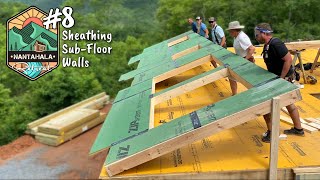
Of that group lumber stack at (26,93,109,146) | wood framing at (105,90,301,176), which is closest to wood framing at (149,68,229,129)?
wood framing at (105,90,301,176)

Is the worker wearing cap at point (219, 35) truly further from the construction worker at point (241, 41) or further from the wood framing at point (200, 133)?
the wood framing at point (200, 133)

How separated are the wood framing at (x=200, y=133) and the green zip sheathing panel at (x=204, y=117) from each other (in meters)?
0.05

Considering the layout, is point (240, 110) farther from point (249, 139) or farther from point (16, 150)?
point (16, 150)

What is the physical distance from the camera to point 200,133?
405 centimetres

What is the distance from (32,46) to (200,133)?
19.0 meters

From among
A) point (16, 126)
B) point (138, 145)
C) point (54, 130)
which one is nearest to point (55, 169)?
point (54, 130)

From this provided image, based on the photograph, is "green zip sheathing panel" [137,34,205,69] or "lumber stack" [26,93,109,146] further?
"lumber stack" [26,93,109,146]

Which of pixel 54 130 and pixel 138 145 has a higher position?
pixel 138 145

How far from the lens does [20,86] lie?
945 inches

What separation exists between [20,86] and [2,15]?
19.0 m

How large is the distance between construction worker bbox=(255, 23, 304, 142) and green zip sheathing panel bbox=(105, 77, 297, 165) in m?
0.43

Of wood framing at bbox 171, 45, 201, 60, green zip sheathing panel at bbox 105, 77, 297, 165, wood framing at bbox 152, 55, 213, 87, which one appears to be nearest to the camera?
green zip sheathing panel at bbox 105, 77, 297, 165

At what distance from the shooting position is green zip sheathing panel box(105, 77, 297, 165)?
4.10 meters

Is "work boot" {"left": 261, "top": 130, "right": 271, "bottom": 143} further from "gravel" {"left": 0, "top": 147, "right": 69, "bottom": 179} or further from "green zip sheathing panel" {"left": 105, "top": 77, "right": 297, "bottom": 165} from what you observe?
"gravel" {"left": 0, "top": 147, "right": 69, "bottom": 179}
